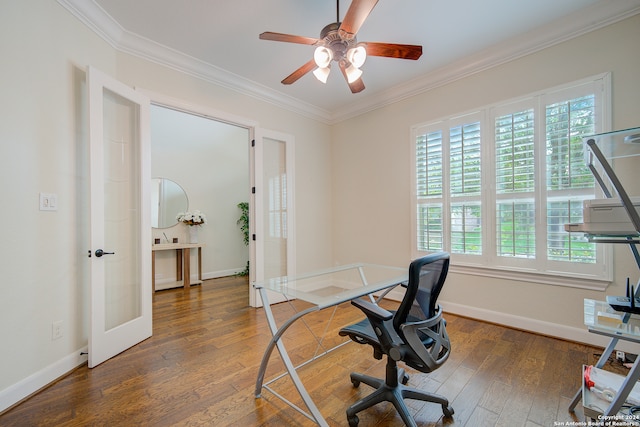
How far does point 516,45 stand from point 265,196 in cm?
331

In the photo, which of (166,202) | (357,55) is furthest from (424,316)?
(166,202)

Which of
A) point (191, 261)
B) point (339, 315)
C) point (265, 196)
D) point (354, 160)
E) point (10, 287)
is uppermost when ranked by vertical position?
point (354, 160)

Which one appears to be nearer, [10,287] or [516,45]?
[10,287]

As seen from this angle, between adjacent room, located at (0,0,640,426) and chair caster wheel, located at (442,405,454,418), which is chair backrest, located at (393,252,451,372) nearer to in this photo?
adjacent room, located at (0,0,640,426)

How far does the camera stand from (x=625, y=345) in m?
2.19

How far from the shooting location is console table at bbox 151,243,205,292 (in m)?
4.48

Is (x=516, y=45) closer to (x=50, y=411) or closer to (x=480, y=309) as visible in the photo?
(x=480, y=309)

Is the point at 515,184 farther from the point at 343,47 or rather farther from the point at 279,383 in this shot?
the point at 279,383

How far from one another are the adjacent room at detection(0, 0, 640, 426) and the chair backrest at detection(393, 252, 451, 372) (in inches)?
0.6

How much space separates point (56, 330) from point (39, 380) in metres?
0.32

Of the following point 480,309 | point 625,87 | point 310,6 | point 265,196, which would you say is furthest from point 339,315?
point 625,87

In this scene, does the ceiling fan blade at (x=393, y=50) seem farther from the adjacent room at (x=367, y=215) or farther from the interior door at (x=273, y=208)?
the interior door at (x=273, y=208)

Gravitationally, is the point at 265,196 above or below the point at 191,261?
above

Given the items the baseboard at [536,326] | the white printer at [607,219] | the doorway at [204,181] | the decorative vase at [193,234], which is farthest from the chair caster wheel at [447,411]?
the decorative vase at [193,234]
